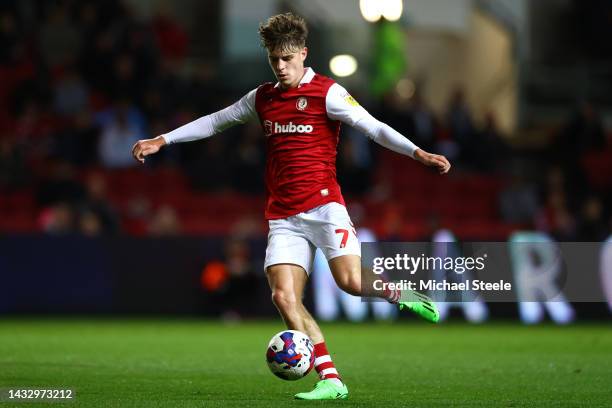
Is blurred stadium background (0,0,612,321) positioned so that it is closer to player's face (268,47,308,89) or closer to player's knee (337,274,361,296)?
player's knee (337,274,361,296)

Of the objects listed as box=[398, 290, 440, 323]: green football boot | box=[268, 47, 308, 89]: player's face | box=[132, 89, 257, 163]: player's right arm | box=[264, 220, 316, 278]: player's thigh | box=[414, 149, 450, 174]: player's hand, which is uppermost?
box=[268, 47, 308, 89]: player's face

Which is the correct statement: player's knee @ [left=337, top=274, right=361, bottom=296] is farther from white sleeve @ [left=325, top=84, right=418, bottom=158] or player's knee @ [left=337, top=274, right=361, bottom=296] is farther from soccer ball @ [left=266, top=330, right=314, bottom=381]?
white sleeve @ [left=325, top=84, right=418, bottom=158]

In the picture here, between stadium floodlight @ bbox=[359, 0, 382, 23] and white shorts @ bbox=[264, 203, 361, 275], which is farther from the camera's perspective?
stadium floodlight @ bbox=[359, 0, 382, 23]

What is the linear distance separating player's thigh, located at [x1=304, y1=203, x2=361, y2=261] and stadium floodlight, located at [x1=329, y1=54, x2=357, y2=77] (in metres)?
14.8

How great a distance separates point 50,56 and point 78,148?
253cm

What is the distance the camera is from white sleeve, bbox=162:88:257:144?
779cm

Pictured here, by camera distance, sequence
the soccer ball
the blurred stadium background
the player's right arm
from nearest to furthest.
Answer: the soccer ball, the player's right arm, the blurred stadium background

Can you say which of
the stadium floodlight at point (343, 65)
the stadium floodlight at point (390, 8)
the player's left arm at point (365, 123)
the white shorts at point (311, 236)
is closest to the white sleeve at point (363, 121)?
the player's left arm at point (365, 123)

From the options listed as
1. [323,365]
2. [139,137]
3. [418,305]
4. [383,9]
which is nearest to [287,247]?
[323,365]

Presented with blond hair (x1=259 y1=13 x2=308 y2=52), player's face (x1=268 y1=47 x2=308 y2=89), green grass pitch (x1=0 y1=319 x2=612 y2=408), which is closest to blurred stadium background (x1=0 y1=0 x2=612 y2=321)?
green grass pitch (x1=0 y1=319 x2=612 y2=408)

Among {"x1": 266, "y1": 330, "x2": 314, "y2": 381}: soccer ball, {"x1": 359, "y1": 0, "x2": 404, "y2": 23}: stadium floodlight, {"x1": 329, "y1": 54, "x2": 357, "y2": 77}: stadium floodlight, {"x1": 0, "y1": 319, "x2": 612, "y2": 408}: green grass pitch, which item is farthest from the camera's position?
{"x1": 329, "y1": 54, "x2": 357, "y2": 77}: stadium floodlight

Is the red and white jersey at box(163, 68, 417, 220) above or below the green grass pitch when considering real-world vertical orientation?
above

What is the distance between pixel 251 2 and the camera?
2172cm

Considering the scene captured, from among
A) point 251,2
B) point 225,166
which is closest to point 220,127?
point 225,166
